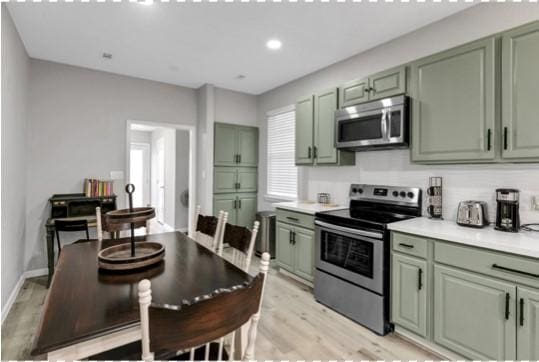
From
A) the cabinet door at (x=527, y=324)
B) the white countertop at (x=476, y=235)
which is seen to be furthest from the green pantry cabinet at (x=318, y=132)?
the cabinet door at (x=527, y=324)

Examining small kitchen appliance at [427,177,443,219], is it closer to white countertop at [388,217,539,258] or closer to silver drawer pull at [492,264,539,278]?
white countertop at [388,217,539,258]

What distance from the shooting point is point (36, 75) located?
3.49 meters

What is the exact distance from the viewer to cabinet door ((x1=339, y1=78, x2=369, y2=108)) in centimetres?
285

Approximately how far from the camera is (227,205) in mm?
4723

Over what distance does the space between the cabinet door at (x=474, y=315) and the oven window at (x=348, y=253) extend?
0.52 metres

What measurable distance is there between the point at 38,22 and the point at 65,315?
299 cm

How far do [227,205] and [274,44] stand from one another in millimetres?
2664

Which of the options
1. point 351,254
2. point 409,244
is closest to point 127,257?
point 351,254

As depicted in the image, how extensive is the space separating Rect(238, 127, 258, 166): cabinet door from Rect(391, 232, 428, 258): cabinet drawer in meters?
3.19

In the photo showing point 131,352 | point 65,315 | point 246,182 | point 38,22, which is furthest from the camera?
point 246,182

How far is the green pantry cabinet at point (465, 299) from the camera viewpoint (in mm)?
1588

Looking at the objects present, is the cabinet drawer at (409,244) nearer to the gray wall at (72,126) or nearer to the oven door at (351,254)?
the oven door at (351,254)

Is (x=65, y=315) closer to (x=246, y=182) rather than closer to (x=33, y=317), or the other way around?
(x=33, y=317)

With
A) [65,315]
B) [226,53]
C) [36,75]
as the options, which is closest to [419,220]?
[65,315]
